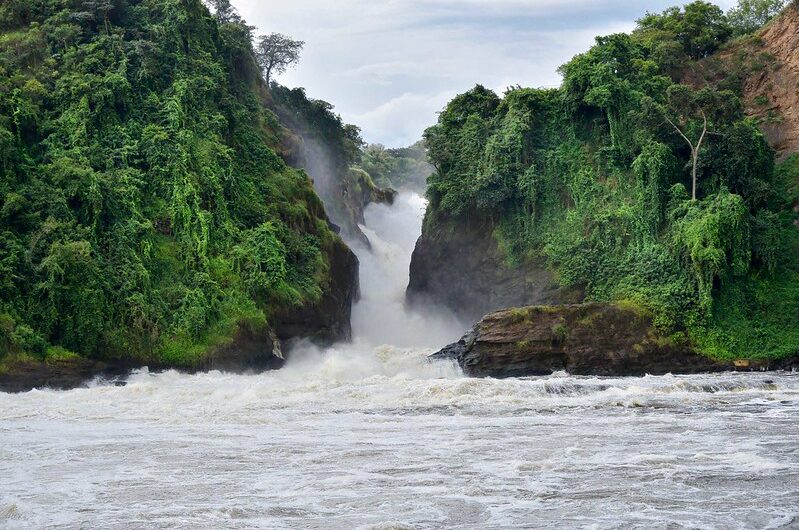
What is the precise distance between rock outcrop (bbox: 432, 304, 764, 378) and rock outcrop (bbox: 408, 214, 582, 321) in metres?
7.20

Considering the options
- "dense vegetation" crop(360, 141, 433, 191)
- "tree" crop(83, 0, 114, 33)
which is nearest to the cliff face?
"tree" crop(83, 0, 114, 33)

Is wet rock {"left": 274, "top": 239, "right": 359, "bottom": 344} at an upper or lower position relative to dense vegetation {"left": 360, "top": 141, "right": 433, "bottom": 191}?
lower

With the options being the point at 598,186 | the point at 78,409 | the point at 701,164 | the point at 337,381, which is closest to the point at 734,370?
the point at 701,164

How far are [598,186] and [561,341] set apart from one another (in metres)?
11.5

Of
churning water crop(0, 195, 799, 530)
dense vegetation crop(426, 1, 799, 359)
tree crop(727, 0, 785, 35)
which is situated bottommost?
churning water crop(0, 195, 799, 530)

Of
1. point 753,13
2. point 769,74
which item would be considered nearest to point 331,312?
point 769,74

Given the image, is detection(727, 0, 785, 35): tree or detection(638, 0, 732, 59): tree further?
detection(727, 0, 785, 35): tree

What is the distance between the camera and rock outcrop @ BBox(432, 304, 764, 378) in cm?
3041

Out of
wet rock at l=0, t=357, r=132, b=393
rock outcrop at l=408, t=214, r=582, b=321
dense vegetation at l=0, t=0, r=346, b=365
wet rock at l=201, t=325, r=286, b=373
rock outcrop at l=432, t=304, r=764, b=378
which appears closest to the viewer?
wet rock at l=0, t=357, r=132, b=393

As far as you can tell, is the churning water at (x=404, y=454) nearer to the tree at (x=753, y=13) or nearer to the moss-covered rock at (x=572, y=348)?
the moss-covered rock at (x=572, y=348)

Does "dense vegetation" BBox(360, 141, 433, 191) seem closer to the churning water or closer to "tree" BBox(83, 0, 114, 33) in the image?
"tree" BBox(83, 0, 114, 33)

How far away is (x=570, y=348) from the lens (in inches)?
1207

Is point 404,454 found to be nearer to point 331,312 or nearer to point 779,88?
point 331,312

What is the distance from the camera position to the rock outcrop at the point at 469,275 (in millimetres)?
40094
